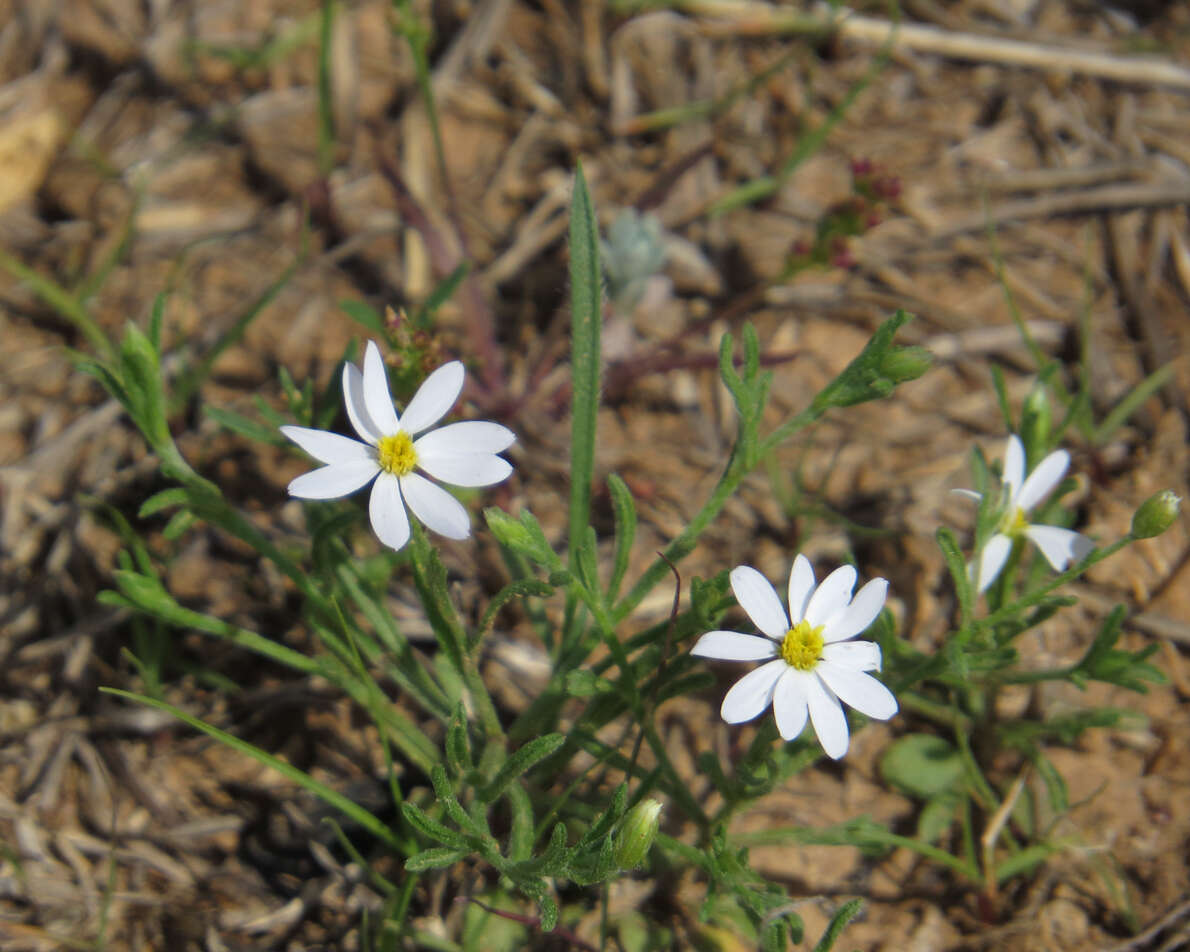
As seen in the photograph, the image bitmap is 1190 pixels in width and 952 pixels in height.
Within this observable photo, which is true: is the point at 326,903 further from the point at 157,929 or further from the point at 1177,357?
the point at 1177,357

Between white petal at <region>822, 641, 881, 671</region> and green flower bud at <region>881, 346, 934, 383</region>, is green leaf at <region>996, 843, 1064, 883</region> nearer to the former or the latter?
white petal at <region>822, 641, 881, 671</region>

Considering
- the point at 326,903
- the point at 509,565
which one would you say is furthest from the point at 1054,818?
the point at 326,903

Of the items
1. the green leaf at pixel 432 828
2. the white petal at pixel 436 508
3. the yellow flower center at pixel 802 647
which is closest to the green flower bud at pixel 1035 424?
the yellow flower center at pixel 802 647

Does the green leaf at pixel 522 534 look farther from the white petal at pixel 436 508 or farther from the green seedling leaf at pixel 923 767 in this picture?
the green seedling leaf at pixel 923 767

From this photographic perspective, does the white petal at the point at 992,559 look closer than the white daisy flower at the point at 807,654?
No

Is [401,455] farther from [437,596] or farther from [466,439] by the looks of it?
[437,596]
